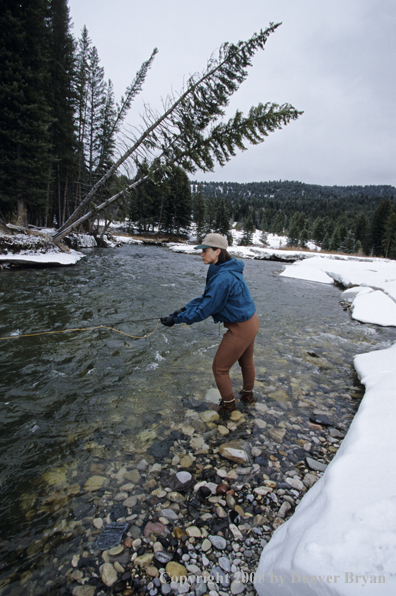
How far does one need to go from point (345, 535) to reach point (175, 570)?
1.27 metres

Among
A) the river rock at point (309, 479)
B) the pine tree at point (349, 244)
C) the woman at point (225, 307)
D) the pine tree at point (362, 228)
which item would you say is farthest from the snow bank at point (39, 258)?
the pine tree at point (362, 228)

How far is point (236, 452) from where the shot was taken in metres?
3.06

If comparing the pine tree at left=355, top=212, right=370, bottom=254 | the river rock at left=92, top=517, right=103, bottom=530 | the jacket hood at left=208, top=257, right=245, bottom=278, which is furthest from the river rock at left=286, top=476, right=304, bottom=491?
the pine tree at left=355, top=212, right=370, bottom=254

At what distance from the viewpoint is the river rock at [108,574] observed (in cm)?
181

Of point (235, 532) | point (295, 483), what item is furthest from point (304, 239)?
point (235, 532)

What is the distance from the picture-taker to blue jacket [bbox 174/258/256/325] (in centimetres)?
331

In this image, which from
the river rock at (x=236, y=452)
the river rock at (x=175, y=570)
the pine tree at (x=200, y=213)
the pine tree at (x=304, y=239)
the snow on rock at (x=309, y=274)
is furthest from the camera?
the pine tree at (x=304, y=239)

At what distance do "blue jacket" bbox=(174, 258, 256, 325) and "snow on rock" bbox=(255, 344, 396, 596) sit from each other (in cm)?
187

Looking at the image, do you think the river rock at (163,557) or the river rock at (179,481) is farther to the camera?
the river rock at (179,481)

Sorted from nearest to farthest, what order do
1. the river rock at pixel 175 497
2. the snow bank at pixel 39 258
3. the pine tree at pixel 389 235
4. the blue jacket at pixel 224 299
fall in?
1. the river rock at pixel 175 497
2. the blue jacket at pixel 224 299
3. the snow bank at pixel 39 258
4. the pine tree at pixel 389 235

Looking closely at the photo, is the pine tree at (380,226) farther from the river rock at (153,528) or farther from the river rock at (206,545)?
the river rock at (153,528)

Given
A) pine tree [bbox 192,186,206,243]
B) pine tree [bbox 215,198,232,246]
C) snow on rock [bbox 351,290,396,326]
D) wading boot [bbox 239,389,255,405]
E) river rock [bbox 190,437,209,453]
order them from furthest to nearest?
pine tree [bbox 192,186,206,243] < pine tree [bbox 215,198,232,246] < snow on rock [bbox 351,290,396,326] < wading boot [bbox 239,389,255,405] < river rock [bbox 190,437,209,453]

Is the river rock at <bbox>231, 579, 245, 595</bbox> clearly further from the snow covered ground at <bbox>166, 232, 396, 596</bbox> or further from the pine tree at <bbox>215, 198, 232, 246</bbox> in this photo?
the pine tree at <bbox>215, 198, 232, 246</bbox>

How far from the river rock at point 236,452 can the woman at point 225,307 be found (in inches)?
26.1
